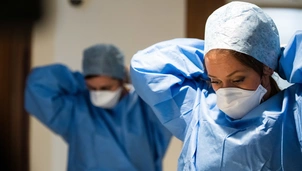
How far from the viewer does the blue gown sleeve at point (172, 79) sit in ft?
3.31

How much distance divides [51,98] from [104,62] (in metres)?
0.21

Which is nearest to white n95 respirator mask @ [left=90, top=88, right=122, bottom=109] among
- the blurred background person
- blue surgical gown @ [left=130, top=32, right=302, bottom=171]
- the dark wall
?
the blurred background person

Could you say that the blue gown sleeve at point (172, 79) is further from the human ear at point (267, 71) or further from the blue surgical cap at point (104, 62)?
the blue surgical cap at point (104, 62)

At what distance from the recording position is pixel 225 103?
891 mm

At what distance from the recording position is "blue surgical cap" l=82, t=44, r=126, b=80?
1.43m

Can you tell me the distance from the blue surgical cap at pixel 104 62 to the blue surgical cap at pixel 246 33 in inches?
23.0

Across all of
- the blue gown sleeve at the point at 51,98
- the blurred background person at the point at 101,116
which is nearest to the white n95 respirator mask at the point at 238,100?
the blurred background person at the point at 101,116

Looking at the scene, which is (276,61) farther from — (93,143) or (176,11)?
(176,11)

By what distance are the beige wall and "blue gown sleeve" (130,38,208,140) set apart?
711 millimetres

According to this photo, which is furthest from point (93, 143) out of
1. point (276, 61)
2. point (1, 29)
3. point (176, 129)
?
point (1, 29)

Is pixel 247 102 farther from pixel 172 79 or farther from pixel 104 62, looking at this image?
pixel 104 62

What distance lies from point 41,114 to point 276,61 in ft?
2.75

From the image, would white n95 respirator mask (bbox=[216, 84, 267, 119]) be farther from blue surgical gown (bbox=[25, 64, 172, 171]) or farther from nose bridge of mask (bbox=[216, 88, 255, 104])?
blue surgical gown (bbox=[25, 64, 172, 171])

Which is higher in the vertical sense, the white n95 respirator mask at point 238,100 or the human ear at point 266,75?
the human ear at point 266,75
